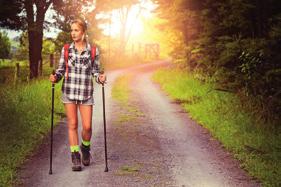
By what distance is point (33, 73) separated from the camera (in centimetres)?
2670

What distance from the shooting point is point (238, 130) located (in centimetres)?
1026

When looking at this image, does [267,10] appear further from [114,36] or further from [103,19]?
[114,36]

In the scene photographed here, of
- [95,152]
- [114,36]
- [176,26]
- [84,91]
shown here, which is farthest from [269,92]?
[114,36]

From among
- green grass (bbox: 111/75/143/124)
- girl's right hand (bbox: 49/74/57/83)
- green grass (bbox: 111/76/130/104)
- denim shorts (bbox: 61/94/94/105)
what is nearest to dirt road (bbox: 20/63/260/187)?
green grass (bbox: 111/75/143/124)

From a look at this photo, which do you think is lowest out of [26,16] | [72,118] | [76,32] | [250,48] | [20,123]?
[20,123]

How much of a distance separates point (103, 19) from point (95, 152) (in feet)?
95.6

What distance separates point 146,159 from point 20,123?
3413mm

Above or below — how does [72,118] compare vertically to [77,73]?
below

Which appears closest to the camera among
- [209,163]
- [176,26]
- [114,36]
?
[209,163]

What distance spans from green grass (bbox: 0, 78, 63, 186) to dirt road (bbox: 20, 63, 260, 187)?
0.25 metres

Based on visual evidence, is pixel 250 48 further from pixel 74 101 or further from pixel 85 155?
pixel 74 101

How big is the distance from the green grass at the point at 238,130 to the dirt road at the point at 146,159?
220mm

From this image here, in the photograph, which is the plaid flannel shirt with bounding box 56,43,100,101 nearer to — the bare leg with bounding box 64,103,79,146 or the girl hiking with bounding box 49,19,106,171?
the girl hiking with bounding box 49,19,106,171

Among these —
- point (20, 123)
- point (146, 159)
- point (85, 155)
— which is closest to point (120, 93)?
point (20, 123)
